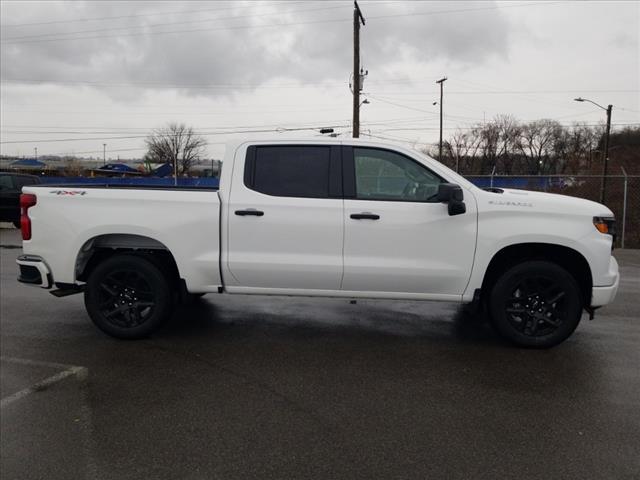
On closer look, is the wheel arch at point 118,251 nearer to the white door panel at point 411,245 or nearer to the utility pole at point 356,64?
the white door panel at point 411,245

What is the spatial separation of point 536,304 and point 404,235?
141 centimetres

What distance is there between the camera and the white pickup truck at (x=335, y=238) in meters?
4.69

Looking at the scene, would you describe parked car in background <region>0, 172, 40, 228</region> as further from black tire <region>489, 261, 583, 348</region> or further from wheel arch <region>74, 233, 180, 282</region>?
black tire <region>489, 261, 583, 348</region>

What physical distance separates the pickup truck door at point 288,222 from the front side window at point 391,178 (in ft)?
0.73

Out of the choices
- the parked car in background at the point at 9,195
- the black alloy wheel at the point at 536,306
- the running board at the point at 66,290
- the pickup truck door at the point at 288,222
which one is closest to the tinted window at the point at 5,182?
the parked car in background at the point at 9,195

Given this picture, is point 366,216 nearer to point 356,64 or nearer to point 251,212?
point 251,212

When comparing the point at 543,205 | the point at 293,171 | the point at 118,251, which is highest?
the point at 293,171

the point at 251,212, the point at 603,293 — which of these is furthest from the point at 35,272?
the point at 603,293

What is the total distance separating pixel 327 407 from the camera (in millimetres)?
3639

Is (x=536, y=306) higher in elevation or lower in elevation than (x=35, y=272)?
lower

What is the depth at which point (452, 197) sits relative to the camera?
4.51 m

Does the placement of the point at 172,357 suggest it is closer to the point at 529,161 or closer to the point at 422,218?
the point at 422,218

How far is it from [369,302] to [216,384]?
3148mm

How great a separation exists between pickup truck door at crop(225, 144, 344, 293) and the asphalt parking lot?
699 millimetres
